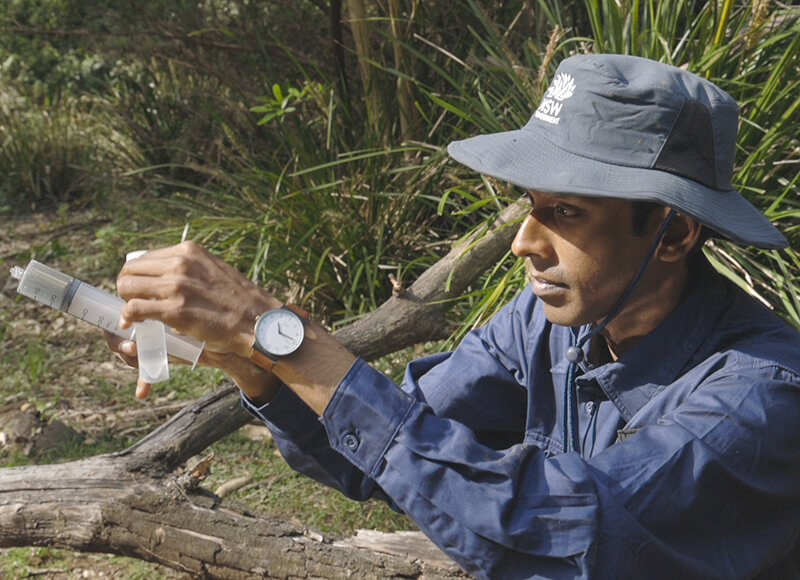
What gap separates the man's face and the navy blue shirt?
5.6 inches

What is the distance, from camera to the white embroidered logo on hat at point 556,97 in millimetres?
1817

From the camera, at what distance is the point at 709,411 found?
1.61 m

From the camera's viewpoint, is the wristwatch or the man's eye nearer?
the wristwatch

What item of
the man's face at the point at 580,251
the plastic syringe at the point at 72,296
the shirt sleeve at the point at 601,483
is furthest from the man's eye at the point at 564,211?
the plastic syringe at the point at 72,296

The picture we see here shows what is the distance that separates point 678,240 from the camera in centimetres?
183

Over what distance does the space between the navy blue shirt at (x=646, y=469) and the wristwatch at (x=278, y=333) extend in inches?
4.7

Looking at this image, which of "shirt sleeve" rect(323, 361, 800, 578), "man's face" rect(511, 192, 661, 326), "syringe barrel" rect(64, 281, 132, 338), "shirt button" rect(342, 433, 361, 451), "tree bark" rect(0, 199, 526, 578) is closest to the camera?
"shirt sleeve" rect(323, 361, 800, 578)

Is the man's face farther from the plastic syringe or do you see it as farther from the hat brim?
the plastic syringe

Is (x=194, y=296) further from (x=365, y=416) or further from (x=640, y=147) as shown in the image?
(x=640, y=147)

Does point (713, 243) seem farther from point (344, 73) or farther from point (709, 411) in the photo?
point (344, 73)

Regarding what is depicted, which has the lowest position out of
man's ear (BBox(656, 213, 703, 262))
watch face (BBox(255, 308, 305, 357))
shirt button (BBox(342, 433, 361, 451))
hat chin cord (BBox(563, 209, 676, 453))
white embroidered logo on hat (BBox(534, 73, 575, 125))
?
hat chin cord (BBox(563, 209, 676, 453))

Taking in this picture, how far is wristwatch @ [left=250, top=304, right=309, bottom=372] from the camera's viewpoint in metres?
1.64

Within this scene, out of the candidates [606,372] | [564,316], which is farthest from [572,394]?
[564,316]

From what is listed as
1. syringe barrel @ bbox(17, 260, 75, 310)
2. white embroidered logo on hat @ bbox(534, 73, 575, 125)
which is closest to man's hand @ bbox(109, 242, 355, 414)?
syringe barrel @ bbox(17, 260, 75, 310)
